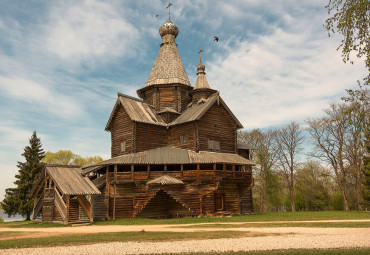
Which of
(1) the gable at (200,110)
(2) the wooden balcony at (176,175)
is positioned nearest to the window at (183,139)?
(1) the gable at (200,110)

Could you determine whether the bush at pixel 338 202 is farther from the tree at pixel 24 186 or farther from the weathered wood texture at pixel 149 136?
the tree at pixel 24 186

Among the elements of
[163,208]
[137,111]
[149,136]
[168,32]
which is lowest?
[163,208]

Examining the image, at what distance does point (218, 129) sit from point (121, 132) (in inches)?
424

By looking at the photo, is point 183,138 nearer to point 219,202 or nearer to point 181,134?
point 181,134

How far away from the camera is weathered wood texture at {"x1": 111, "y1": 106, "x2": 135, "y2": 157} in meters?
32.4

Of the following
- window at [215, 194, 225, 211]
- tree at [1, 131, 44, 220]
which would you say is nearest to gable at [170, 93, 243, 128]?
window at [215, 194, 225, 211]

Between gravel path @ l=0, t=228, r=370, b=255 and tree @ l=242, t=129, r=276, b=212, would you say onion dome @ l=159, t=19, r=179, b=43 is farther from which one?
gravel path @ l=0, t=228, r=370, b=255

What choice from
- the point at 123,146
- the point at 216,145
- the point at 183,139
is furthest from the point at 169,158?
the point at 123,146

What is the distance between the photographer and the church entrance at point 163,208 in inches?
1143

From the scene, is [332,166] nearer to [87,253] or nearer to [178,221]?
[178,221]

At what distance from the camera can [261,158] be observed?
159ft

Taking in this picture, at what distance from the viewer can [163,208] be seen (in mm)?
30234

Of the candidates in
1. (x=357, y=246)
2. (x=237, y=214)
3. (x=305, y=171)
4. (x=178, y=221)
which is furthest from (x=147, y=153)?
(x=305, y=171)

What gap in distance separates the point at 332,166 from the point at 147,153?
2697cm
